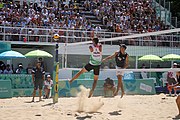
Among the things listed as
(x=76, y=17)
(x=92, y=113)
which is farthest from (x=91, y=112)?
(x=76, y=17)

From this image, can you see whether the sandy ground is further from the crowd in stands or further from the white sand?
the crowd in stands

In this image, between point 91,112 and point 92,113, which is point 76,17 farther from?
point 92,113

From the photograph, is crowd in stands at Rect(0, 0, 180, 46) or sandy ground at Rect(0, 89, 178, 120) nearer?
sandy ground at Rect(0, 89, 178, 120)

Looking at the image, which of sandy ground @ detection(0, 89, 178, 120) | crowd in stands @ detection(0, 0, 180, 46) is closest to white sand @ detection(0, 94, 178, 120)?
sandy ground @ detection(0, 89, 178, 120)

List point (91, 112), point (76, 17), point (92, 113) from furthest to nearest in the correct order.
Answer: point (76, 17), point (91, 112), point (92, 113)

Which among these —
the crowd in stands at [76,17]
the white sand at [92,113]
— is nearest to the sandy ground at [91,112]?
the white sand at [92,113]

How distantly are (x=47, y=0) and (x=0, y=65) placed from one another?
6835mm

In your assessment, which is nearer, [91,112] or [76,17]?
[91,112]

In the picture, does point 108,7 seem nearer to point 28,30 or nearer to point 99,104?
point 28,30

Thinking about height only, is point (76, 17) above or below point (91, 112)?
above

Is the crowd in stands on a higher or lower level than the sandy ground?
higher

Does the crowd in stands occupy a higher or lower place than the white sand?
higher

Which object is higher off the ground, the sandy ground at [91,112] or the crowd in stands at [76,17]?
the crowd in stands at [76,17]

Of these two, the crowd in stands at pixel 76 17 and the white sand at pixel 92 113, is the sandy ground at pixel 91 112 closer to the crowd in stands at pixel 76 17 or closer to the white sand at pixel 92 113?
the white sand at pixel 92 113
